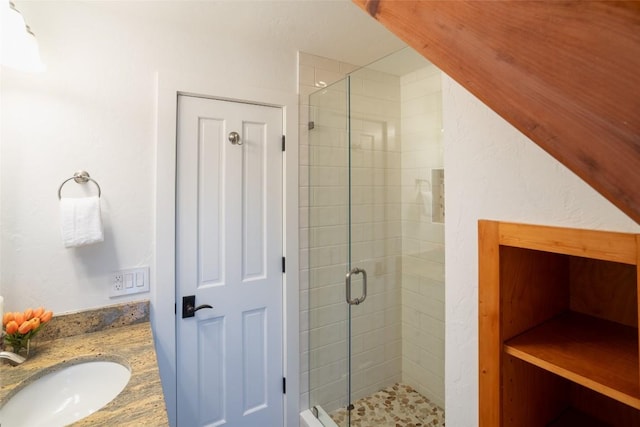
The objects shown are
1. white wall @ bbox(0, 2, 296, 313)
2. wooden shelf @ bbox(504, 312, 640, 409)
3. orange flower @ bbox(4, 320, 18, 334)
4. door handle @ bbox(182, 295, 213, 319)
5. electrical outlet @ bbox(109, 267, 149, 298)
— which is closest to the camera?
wooden shelf @ bbox(504, 312, 640, 409)

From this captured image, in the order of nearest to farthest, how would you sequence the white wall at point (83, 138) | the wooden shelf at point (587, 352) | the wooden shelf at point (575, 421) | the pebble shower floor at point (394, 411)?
the wooden shelf at point (587, 352), the wooden shelf at point (575, 421), the white wall at point (83, 138), the pebble shower floor at point (394, 411)

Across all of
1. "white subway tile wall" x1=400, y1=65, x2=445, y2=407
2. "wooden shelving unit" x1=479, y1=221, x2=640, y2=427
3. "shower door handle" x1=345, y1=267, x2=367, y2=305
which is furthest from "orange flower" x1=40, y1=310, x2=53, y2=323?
"white subway tile wall" x1=400, y1=65, x2=445, y2=407

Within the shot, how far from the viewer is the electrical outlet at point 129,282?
1.46 meters

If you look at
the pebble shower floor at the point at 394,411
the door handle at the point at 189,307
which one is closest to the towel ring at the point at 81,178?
the door handle at the point at 189,307

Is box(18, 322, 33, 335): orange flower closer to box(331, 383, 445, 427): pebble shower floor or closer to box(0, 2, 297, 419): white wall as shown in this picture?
box(0, 2, 297, 419): white wall

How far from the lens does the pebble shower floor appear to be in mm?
1899

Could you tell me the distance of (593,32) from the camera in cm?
28

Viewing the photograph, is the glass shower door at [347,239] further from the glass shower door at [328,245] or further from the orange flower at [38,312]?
the orange flower at [38,312]

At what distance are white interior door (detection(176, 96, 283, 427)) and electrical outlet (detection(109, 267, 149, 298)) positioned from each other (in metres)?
0.16

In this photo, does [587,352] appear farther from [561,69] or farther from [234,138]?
[234,138]

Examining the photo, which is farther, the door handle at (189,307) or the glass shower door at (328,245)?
the glass shower door at (328,245)

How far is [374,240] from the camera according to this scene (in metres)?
2.11

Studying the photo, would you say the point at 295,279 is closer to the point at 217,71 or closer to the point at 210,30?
the point at 217,71

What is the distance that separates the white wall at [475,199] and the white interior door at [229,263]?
1.19m
